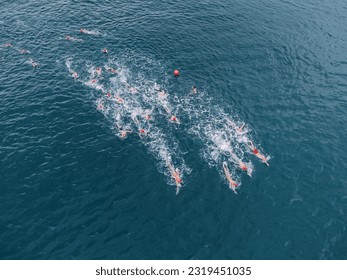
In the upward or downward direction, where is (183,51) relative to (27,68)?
upward

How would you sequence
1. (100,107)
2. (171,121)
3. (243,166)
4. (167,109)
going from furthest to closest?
(100,107), (167,109), (171,121), (243,166)

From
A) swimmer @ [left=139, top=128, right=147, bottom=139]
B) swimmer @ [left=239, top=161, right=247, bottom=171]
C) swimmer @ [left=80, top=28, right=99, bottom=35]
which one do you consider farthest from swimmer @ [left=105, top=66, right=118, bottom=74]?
swimmer @ [left=239, top=161, right=247, bottom=171]

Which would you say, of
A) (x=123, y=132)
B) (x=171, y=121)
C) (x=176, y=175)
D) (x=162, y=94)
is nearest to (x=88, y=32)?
(x=162, y=94)

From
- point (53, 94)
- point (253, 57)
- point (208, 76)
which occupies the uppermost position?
point (253, 57)

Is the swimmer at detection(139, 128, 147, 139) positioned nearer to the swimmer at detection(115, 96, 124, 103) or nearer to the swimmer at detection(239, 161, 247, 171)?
the swimmer at detection(115, 96, 124, 103)

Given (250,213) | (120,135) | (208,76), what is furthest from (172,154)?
(208,76)

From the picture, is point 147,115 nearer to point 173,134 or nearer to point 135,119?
point 135,119

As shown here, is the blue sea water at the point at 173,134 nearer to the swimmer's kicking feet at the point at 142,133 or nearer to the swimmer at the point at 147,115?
the swimmer's kicking feet at the point at 142,133
